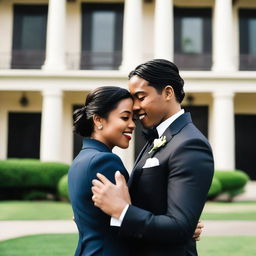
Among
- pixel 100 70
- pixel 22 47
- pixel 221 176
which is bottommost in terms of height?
pixel 221 176

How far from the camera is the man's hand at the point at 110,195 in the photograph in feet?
6.40

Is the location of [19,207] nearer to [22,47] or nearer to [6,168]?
[6,168]

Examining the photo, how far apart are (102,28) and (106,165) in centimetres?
1975

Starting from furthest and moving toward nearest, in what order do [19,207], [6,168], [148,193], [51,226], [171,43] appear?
[171,43]
[6,168]
[19,207]
[51,226]
[148,193]

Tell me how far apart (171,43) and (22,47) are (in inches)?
292

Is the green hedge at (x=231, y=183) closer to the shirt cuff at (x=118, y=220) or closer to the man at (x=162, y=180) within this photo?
the man at (x=162, y=180)

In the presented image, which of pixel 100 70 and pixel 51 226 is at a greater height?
pixel 100 70

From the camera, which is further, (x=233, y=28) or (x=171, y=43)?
(x=233, y=28)

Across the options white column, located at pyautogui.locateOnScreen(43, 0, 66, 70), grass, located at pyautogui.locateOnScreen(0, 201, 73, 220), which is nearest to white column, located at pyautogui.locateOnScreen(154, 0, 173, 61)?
white column, located at pyautogui.locateOnScreen(43, 0, 66, 70)

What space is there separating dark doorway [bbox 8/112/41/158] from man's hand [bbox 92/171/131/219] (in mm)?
19142

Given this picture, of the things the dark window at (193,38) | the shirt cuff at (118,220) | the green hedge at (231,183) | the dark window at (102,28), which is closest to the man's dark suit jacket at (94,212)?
the shirt cuff at (118,220)

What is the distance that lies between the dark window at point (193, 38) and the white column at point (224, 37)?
1568 millimetres

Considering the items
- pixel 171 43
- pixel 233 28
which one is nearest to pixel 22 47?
pixel 171 43

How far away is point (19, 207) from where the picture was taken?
44.1 feet
